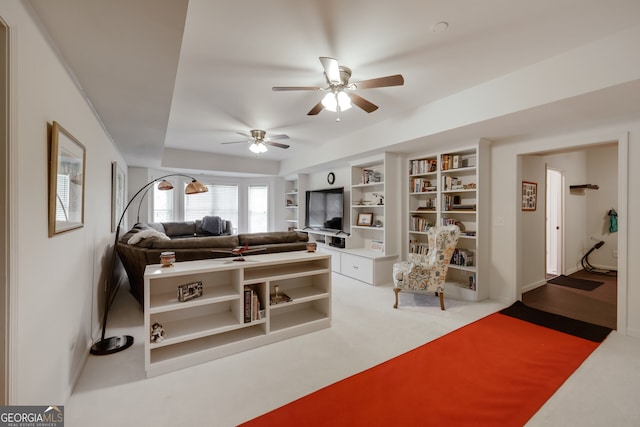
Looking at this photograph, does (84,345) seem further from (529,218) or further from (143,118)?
(529,218)

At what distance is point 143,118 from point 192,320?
Result: 2065 mm

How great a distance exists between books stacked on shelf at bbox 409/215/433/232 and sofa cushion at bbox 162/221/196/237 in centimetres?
511

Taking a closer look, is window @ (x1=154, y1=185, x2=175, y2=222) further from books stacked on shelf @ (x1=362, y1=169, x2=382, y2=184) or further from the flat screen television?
books stacked on shelf @ (x1=362, y1=169, x2=382, y2=184)

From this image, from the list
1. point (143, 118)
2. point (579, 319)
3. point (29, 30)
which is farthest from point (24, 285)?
point (579, 319)

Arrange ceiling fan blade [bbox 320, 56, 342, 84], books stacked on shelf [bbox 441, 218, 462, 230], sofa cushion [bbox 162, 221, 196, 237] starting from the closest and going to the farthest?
ceiling fan blade [bbox 320, 56, 342, 84], books stacked on shelf [bbox 441, 218, 462, 230], sofa cushion [bbox 162, 221, 196, 237]

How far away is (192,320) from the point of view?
239 centimetres

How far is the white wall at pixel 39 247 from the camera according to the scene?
1096 mm

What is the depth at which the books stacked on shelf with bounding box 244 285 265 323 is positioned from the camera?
236cm

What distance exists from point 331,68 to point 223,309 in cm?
241

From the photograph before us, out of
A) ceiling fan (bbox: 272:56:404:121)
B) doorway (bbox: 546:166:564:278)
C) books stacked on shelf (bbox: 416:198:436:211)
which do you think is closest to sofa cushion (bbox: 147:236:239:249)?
ceiling fan (bbox: 272:56:404:121)

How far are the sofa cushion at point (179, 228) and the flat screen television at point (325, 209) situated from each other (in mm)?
2849

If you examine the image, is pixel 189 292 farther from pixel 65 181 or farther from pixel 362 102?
pixel 362 102

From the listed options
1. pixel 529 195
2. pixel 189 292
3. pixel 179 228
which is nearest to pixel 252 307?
pixel 189 292

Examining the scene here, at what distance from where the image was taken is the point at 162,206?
6.62 metres
